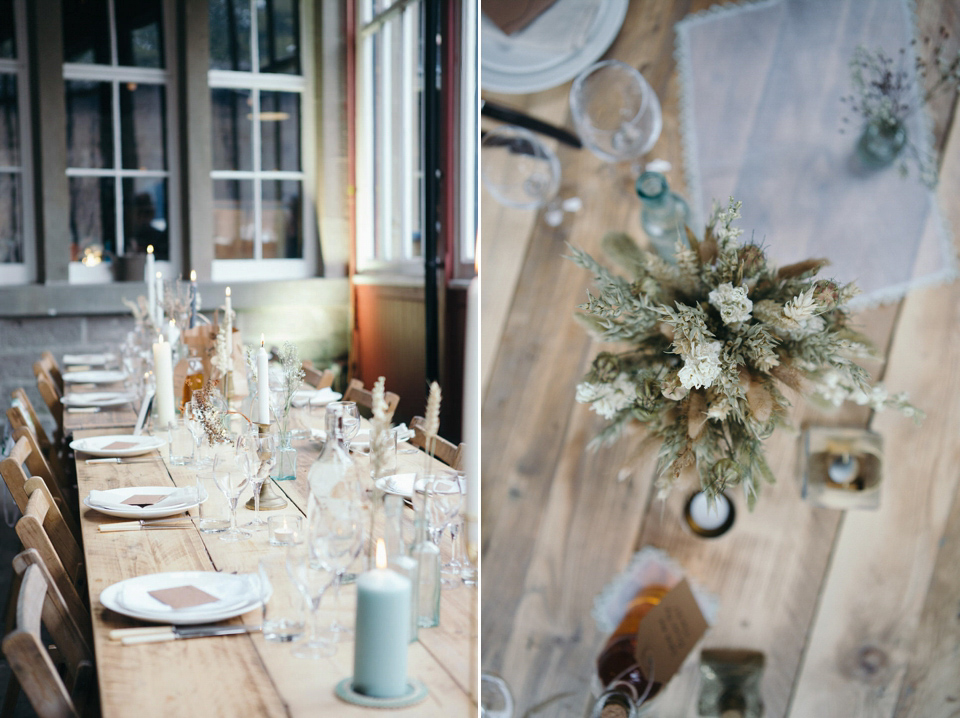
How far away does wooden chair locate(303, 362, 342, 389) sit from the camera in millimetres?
1375

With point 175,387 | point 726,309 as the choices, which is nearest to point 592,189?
point 726,309

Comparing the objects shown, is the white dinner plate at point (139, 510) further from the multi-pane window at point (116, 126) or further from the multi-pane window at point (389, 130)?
the multi-pane window at point (116, 126)

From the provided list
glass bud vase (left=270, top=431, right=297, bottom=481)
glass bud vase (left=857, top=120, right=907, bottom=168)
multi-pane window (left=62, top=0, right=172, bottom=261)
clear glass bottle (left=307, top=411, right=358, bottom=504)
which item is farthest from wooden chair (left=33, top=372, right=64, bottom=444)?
glass bud vase (left=857, top=120, right=907, bottom=168)

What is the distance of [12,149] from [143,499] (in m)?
2.28

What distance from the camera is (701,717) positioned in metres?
1.54

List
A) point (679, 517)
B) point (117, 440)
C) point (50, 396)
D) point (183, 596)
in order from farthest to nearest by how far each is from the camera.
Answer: point (50, 396), point (117, 440), point (679, 517), point (183, 596)

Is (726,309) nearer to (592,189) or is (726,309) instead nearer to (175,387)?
(592,189)

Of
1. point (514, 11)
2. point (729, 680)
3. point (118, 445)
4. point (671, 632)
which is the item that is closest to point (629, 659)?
point (671, 632)

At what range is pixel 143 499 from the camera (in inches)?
49.0

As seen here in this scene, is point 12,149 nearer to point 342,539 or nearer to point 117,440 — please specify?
point 117,440

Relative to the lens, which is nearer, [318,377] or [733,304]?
[733,304]

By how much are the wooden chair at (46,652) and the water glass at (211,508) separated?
20cm

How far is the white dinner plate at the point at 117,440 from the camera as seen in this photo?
5.24 ft

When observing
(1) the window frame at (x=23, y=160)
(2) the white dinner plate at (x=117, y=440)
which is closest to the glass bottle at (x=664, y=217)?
(2) the white dinner plate at (x=117, y=440)
